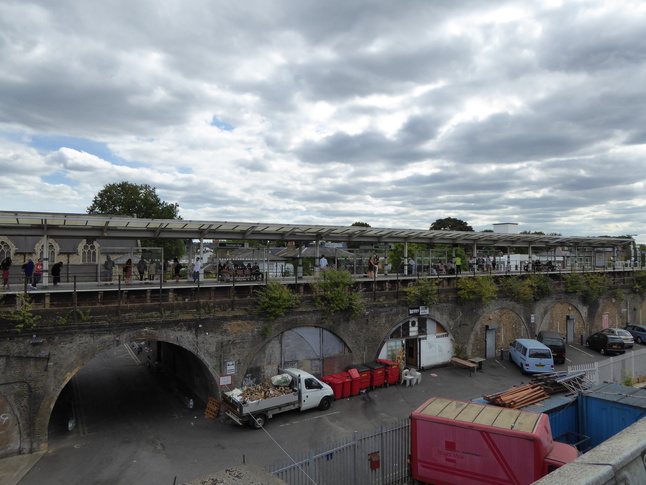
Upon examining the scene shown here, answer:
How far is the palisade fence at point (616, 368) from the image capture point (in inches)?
695

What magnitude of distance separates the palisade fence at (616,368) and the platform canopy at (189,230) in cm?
1042

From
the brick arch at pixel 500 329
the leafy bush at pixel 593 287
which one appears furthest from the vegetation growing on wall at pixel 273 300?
the leafy bush at pixel 593 287

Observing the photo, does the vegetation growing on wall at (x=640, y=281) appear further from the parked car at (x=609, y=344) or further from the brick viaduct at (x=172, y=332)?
the brick viaduct at (x=172, y=332)

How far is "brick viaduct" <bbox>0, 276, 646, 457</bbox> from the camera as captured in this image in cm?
1374

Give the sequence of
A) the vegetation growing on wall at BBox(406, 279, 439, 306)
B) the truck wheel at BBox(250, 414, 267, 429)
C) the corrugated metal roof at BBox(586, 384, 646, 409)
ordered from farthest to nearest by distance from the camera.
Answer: the vegetation growing on wall at BBox(406, 279, 439, 306), the truck wheel at BBox(250, 414, 267, 429), the corrugated metal roof at BBox(586, 384, 646, 409)

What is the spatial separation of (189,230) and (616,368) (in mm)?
20683

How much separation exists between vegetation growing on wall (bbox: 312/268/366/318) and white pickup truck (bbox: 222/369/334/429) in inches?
144

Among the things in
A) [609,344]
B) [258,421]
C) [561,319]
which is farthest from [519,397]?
[561,319]

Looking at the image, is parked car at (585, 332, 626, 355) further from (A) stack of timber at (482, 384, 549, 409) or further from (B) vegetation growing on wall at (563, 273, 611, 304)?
(A) stack of timber at (482, 384, 549, 409)

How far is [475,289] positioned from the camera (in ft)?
81.5

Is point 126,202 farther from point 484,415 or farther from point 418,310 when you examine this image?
point 484,415


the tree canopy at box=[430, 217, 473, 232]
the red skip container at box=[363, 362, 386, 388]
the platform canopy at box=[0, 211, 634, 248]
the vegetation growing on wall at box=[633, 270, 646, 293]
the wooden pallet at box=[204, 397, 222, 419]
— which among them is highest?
the tree canopy at box=[430, 217, 473, 232]

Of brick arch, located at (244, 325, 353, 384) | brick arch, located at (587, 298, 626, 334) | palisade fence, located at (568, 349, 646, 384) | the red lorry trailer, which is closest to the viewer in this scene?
the red lorry trailer

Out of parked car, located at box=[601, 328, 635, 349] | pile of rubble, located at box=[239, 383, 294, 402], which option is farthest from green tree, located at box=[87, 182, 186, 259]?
parked car, located at box=[601, 328, 635, 349]
